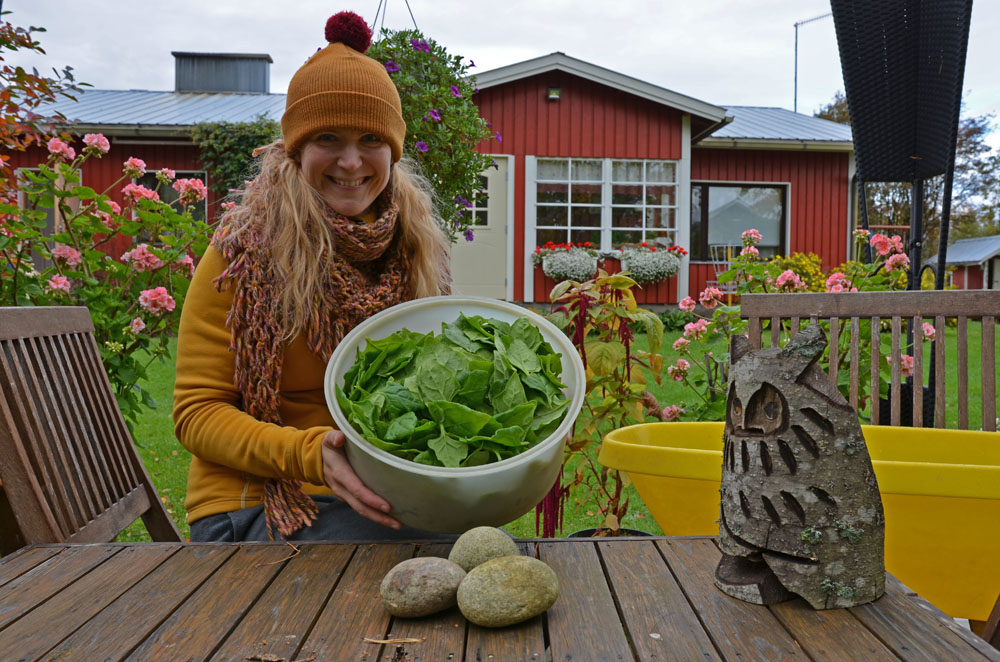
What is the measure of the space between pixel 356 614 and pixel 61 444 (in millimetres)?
776

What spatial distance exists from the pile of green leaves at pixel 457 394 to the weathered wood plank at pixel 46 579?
42 cm

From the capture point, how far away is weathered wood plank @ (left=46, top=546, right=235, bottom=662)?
0.78 meters

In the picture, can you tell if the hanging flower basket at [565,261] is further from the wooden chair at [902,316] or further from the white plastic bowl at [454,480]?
the white plastic bowl at [454,480]

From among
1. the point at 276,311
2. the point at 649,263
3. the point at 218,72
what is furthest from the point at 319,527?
the point at 218,72

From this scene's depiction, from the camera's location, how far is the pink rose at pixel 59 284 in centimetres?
260

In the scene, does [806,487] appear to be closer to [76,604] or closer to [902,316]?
[76,604]

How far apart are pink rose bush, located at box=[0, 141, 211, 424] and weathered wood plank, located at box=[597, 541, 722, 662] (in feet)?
7.14

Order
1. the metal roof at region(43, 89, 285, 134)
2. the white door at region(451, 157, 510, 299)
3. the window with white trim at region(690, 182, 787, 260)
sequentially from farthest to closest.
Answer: the window with white trim at region(690, 182, 787, 260) < the white door at region(451, 157, 510, 299) < the metal roof at region(43, 89, 285, 134)

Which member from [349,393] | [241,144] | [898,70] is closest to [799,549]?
[349,393]

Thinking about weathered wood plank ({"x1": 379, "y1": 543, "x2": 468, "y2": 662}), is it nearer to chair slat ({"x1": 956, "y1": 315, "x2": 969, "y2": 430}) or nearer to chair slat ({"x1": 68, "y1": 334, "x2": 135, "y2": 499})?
chair slat ({"x1": 68, "y1": 334, "x2": 135, "y2": 499})

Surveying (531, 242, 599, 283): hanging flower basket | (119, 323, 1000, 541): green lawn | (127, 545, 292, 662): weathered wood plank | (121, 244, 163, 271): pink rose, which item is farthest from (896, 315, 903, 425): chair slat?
(531, 242, 599, 283): hanging flower basket

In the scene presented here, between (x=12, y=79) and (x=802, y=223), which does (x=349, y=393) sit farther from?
(x=802, y=223)

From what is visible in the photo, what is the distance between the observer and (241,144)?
9.89 metres

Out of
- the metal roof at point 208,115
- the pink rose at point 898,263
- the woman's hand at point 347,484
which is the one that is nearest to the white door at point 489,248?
the metal roof at point 208,115
